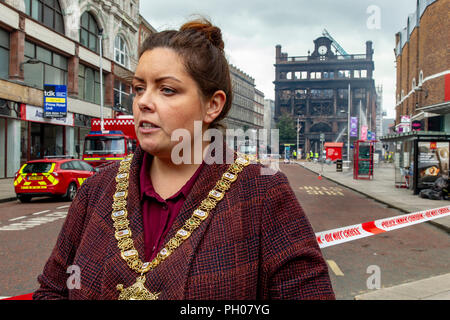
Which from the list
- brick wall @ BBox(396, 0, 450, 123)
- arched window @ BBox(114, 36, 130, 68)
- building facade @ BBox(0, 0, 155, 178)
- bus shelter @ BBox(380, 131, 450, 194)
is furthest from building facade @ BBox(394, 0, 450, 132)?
arched window @ BBox(114, 36, 130, 68)

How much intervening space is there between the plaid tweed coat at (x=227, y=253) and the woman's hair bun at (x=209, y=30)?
20.8 inches

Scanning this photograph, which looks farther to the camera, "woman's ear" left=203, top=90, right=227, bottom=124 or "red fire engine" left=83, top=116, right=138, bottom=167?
"red fire engine" left=83, top=116, right=138, bottom=167

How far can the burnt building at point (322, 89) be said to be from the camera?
9231 centimetres

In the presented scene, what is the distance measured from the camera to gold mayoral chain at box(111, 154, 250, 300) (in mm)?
1473

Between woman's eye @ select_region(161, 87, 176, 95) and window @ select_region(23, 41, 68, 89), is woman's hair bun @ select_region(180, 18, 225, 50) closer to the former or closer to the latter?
woman's eye @ select_region(161, 87, 176, 95)

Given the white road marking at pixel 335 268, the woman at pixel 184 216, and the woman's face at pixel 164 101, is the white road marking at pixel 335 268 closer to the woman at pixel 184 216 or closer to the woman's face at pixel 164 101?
the woman at pixel 184 216

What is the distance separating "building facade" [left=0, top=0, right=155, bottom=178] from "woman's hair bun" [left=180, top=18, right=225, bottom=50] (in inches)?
693

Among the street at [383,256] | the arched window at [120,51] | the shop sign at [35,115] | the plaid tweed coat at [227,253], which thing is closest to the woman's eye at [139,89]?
the plaid tweed coat at [227,253]

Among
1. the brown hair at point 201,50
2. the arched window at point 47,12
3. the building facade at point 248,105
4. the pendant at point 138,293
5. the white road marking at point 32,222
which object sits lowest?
Result: the white road marking at point 32,222

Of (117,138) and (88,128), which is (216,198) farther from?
(88,128)

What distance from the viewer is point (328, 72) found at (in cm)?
9538

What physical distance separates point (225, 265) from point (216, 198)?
0.82ft

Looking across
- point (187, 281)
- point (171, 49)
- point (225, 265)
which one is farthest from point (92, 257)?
point (171, 49)
